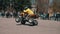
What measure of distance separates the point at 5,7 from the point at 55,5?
66.9 feet

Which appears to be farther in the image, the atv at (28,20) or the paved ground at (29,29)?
the atv at (28,20)

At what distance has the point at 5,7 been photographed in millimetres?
75000

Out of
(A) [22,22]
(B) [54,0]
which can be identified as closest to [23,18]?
(A) [22,22]

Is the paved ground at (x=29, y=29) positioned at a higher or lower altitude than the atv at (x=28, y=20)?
lower

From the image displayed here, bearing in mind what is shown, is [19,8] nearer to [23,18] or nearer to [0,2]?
[0,2]

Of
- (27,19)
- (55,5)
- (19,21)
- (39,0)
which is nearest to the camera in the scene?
(27,19)

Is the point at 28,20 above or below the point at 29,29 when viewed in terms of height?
above

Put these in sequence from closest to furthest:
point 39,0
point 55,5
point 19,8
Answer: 1. point 55,5
2. point 19,8
3. point 39,0

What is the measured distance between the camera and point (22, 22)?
23.5 m

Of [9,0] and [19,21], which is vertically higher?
[9,0]

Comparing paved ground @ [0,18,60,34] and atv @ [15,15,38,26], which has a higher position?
atv @ [15,15,38,26]

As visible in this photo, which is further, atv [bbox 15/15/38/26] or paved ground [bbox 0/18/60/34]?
atv [bbox 15/15/38/26]

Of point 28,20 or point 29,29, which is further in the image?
point 28,20

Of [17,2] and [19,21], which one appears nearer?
[19,21]
